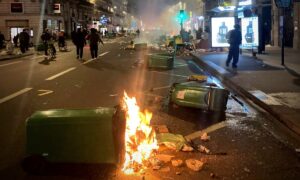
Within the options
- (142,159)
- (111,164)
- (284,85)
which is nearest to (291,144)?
(142,159)

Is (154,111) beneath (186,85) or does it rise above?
beneath

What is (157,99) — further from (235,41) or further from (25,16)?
(25,16)

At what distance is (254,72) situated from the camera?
15414mm

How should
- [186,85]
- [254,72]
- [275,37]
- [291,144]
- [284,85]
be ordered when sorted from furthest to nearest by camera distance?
1. [275,37]
2. [254,72]
3. [284,85]
4. [186,85]
5. [291,144]

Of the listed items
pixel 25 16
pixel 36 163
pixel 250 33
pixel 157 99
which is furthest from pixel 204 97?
pixel 25 16

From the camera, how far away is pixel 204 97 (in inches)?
340

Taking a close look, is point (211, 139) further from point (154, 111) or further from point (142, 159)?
point (154, 111)

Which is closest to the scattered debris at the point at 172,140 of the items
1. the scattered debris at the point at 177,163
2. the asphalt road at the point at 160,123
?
the asphalt road at the point at 160,123

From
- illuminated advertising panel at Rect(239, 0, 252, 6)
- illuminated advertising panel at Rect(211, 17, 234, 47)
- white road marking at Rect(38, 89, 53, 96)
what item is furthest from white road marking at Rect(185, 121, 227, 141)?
illuminated advertising panel at Rect(239, 0, 252, 6)

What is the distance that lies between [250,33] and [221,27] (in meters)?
3.07

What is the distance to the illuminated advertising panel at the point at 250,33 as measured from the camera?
22.5m

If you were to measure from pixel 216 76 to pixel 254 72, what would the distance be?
1418mm

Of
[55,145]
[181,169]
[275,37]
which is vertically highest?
[275,37]

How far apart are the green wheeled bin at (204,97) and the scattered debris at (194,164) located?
3.04 meters
